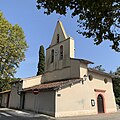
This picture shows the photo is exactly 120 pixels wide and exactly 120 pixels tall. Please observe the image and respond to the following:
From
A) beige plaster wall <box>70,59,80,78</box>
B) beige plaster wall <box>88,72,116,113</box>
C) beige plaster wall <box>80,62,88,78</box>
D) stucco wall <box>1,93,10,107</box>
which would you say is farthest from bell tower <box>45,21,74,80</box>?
stucco wall <box>1,93,10,107</box>

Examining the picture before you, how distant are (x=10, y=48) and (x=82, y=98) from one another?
1136 centimetres

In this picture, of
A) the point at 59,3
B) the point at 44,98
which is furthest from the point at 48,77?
the point at 59,3

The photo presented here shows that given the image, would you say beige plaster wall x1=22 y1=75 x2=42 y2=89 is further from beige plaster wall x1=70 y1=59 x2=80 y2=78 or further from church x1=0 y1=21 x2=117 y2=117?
beige plaster wall x1=70 y1=59 x2=80 y2=78

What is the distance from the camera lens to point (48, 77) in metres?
26.5

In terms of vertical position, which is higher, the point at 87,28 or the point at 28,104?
the point at 87,28

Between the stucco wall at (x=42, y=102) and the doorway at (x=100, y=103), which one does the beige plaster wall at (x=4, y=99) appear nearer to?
the stucco wall at (x=42, y=102)

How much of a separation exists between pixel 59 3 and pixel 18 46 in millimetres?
15647

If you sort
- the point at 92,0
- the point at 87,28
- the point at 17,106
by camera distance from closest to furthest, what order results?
the point at 92,0 → the point at 87,28 → the point at 17,106

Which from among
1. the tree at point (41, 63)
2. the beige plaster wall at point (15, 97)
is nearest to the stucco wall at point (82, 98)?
the beige plaster wall at point (15, 97)

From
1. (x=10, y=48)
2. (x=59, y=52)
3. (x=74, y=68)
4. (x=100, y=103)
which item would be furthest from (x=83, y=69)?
(x=10, y=48)

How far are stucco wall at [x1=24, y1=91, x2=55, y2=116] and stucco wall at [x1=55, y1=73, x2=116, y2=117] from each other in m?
0.78

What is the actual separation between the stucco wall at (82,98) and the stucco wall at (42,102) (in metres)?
0.78

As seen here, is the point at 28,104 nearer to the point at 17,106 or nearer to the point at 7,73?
the point at 17,106

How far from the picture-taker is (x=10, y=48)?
22234 millimetres
